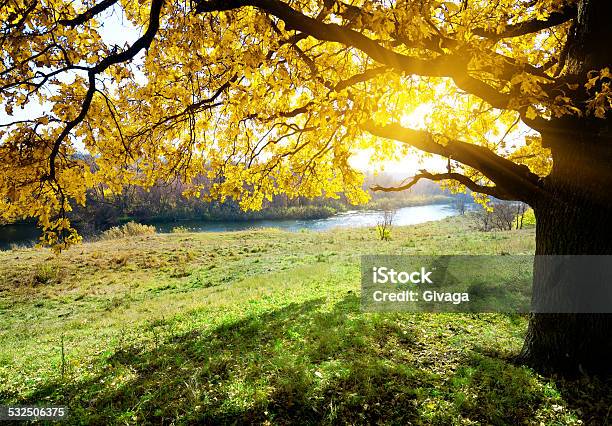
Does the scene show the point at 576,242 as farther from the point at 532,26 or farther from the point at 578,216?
the point at 532,26

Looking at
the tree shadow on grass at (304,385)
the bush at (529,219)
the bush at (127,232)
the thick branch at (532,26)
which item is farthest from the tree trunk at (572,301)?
the bush at (127,232)

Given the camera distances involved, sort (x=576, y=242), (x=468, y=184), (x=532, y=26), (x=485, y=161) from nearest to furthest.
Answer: (x=532, y=26) < (x=576, y=242) < (x=485, y=161) < (x=468, y=184)

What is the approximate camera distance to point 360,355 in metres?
5.47

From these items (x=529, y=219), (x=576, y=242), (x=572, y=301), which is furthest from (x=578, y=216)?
(x=529, y=219)

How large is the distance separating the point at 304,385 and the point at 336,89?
13.3ft

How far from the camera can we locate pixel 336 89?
4684mm

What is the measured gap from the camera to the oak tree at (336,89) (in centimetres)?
371

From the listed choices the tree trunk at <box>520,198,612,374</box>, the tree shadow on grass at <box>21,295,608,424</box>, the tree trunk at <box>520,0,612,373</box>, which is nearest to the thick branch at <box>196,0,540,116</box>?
the tree trunk at <box>520,0,612,373</box>

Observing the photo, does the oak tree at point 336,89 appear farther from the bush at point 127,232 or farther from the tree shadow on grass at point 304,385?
the bush at point 127,232

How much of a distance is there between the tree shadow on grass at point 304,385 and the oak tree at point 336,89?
1.29 metres

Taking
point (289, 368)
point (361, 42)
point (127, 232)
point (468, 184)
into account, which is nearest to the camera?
point (361, 42)

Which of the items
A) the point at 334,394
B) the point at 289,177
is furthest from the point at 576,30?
the point at 334,394

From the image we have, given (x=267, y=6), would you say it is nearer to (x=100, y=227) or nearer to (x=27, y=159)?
(x=27, y=159)

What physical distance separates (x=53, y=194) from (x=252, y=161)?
3885 millimetres
